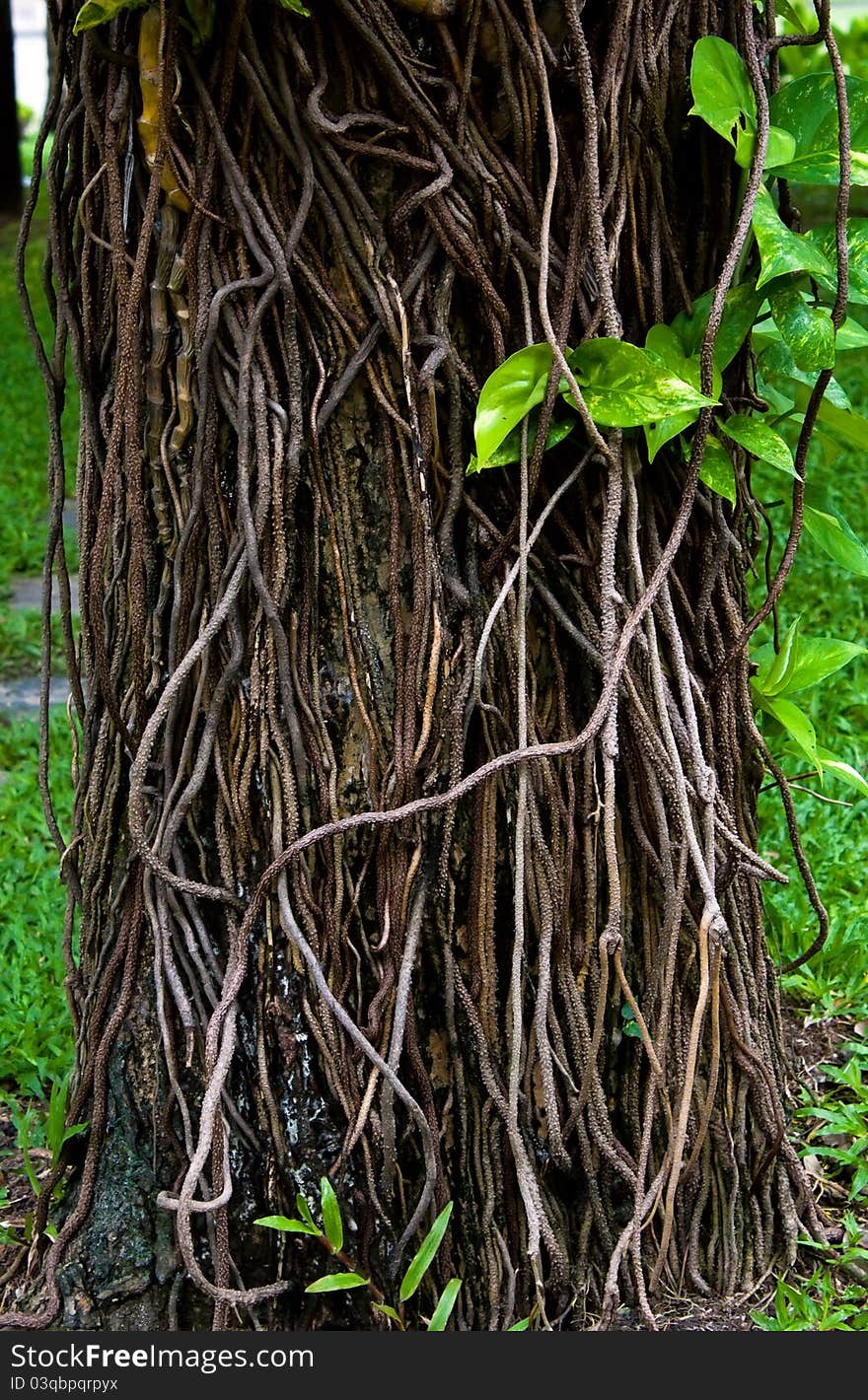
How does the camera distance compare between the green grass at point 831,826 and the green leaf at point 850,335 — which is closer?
the green leaf at point 850,335

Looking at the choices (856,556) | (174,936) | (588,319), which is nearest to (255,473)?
(588,319)

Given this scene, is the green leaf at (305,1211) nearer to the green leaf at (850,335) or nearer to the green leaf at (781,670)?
the green leaf at (781,670)

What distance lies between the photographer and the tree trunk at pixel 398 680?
5.03ft

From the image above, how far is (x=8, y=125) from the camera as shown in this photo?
10.8m

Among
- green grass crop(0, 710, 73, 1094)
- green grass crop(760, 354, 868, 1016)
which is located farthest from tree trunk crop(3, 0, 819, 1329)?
green grass crop(0, 710, 73, 1094)

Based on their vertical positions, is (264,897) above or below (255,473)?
below

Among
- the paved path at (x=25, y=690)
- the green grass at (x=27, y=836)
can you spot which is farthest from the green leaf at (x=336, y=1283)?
the paved path at (x=25, y=690)

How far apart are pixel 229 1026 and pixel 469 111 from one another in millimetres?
1058

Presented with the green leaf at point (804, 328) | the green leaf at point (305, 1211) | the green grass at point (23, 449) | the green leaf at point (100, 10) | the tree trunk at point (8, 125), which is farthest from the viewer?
the tree trunk at point (8, 125)

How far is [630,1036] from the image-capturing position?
171 centimetres

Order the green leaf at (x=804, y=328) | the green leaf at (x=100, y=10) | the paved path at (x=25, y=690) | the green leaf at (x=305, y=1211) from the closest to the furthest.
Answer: the green leaf at (x=100, y=10)
the green leaf at (x=804, y=328)
the green leaf at (x=305, y=1211)
the paved path at (x=25, y=690)

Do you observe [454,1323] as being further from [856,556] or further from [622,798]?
[856,556]

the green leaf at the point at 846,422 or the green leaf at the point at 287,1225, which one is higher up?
the green leaf at the point at 846,422

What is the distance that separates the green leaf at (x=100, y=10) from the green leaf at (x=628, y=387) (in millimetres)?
585
